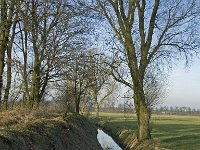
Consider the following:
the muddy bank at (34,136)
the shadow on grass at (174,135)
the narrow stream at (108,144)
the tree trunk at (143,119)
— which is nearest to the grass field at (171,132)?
the shadow on grass at (174,135)

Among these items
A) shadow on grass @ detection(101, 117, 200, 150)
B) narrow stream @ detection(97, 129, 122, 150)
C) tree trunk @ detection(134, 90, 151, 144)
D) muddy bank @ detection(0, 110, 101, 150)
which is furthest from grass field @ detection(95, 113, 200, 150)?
muddy bank @ detection(0, 110, 101, 150)

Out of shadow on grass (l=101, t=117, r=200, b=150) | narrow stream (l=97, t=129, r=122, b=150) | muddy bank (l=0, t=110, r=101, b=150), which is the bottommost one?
narrow stream (l=97, t=129, r=122, b=150)

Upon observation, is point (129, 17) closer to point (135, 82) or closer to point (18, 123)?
point (135, 82)

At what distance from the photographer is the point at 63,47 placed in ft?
85.3

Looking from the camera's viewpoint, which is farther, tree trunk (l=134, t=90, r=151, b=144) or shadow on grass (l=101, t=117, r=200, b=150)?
shadow on grass (l=101, t=117, r=200, b=150)

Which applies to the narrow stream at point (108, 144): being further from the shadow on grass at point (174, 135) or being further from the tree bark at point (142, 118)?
the tree bark at point (142, 118)

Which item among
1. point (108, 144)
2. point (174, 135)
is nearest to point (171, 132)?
point (174, 135)

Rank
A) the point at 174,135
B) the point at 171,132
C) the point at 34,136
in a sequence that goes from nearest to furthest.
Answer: the point at 34,136, the point at 174,135, the point at 171,132

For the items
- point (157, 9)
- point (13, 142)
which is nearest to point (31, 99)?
point (157, 9)

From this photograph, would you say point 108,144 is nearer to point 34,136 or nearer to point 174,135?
point 174,135

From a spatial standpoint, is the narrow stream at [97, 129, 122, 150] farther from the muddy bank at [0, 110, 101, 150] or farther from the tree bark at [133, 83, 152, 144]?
the muddy bank at [0, 110, 101, 150]

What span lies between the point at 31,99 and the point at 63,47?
414cm

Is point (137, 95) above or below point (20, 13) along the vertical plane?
below

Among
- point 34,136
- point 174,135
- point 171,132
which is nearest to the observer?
point 34,136
